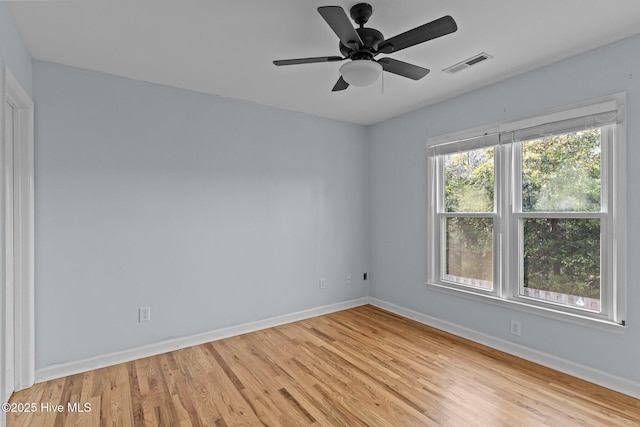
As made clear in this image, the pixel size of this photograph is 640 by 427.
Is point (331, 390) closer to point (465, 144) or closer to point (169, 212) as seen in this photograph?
point (169, 212)

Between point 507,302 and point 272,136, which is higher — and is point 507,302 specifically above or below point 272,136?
below

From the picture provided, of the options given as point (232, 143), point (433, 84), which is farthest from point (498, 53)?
point (232, 143)

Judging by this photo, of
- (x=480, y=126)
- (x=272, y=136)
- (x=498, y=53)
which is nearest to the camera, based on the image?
(x=498, y=53)

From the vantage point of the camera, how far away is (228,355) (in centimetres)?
308

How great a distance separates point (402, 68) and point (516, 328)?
252cm

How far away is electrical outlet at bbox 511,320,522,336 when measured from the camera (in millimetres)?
3010

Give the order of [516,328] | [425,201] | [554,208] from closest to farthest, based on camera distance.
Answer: [554,208] → [516,328] → [425,201]

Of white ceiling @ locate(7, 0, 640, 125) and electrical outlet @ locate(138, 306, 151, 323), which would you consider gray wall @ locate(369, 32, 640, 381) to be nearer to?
white ceiling @ locate(7, 0, 640, 125)

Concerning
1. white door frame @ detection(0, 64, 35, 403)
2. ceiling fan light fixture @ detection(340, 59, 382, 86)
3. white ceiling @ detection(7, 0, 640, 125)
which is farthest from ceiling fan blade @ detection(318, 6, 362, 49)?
white door frame @ detection(0, 64, 35, 403)

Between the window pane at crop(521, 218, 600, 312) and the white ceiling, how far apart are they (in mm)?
1402

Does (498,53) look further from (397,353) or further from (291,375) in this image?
(291,375)

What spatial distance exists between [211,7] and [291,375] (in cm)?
270

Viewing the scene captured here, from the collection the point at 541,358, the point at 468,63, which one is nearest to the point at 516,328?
the point at 541,358

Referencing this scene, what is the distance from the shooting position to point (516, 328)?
303cm
